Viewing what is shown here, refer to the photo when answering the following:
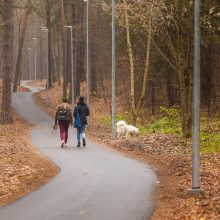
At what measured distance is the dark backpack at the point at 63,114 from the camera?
21.4 metres

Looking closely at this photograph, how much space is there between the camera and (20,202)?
10836 millimetres

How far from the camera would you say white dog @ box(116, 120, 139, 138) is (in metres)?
25.3

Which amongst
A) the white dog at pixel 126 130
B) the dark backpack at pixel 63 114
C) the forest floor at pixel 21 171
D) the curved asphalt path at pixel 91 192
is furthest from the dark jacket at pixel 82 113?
the white dog at pixel 126 130

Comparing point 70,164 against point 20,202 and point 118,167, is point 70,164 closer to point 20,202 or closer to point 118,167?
point 118,167

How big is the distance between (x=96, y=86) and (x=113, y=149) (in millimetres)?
32722

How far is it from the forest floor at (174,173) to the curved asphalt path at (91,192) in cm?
31

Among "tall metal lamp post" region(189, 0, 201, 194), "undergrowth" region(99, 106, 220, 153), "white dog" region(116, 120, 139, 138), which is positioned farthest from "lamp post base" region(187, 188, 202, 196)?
"white dog" region(116, 120, 139, 138)

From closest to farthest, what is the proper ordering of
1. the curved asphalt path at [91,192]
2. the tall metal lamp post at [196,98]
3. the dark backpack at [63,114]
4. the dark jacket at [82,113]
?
the curved asphalt path at [91,192] < the tall metal lamp post at [196,98] < the dark backpack at [63,114] < the dark jacket at [82,113]

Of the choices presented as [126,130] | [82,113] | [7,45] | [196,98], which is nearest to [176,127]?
[126,130]

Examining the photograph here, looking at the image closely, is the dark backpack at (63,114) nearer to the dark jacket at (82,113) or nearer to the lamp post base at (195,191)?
the dark jacket at (82,113)

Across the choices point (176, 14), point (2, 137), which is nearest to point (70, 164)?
point (176, 14)

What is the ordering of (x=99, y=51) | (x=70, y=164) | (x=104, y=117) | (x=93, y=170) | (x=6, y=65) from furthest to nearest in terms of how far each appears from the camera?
(x=99, y=51), (x=104, y=117), (x=6, y=65), (x=70, y=164), (x=93, y=170)

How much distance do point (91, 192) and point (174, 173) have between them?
3.31m

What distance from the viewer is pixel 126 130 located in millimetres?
25531
